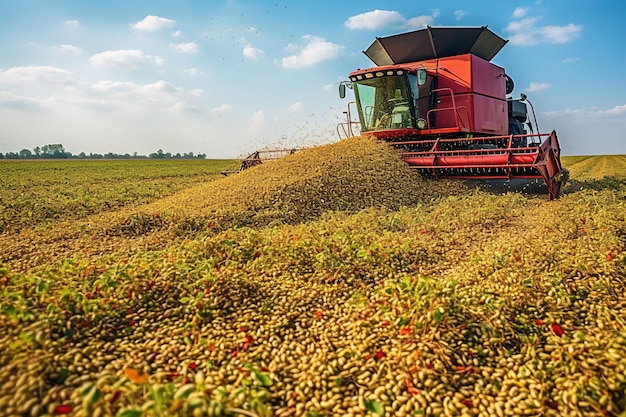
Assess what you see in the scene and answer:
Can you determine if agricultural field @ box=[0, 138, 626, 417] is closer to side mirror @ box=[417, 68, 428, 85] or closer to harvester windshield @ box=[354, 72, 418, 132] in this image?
side mirror @ box=[417, 68, 428, 85]

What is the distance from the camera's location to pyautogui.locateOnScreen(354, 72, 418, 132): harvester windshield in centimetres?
1001

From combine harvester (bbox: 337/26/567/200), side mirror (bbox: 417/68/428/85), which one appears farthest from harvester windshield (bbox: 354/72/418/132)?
side mirror (bbox: 417/68/428/85)

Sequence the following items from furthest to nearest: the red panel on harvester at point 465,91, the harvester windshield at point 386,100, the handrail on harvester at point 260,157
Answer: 1. the handrail on harvester at point 260,157
2. the red panel on harvester at point 465,91
3. the harvester windshield at point 386,100

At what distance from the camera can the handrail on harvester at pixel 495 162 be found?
779cm

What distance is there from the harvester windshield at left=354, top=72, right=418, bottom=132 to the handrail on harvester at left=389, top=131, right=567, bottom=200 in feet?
2.65

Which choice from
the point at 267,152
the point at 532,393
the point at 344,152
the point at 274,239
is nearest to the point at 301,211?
the point at 274,239

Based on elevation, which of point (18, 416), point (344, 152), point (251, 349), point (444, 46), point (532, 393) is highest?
point (444, 46)

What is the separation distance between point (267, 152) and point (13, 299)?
1019 cm

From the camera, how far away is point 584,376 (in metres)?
2.42

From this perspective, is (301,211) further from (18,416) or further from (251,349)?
(18,416)

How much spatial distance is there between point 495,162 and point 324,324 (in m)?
6.16

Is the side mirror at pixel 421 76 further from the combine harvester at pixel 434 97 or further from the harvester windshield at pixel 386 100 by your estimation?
the harvester windshield at pixel 386 100

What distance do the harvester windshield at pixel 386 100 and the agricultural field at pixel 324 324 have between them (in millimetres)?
4843

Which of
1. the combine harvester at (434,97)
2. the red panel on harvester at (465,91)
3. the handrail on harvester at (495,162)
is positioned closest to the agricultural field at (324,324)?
the handrail on harvester at (495,162)
